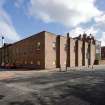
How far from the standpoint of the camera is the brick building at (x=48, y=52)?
4838 centimetres

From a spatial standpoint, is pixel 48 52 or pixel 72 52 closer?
pixel 48 52

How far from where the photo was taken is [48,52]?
48.6 meters

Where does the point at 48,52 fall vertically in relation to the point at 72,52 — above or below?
below

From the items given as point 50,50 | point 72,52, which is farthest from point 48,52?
point 72,52

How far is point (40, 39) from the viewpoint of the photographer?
49062 mm

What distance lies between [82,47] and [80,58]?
4.04 m


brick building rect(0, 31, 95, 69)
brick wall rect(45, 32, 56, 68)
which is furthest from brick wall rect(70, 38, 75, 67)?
brick wall rect(45, 32, 56, 68)

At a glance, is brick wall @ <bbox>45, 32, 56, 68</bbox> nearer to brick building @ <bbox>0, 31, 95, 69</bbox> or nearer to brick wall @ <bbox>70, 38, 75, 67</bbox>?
brick building @ <bbox>0, 31, 95, 69</bbox>

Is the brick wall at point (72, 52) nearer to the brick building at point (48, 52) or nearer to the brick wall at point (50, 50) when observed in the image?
the brick building at point (48, 52)

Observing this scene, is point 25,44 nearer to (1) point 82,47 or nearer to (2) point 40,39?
(2) point 40,39

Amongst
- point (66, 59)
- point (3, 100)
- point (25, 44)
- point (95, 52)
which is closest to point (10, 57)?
point (25, 44)

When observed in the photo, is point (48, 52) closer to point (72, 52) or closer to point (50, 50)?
point (50, 50)

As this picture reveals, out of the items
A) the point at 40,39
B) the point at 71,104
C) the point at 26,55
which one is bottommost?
the point at 71,104

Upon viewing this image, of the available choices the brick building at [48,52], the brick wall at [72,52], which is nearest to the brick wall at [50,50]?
the brick building at [48,52]
